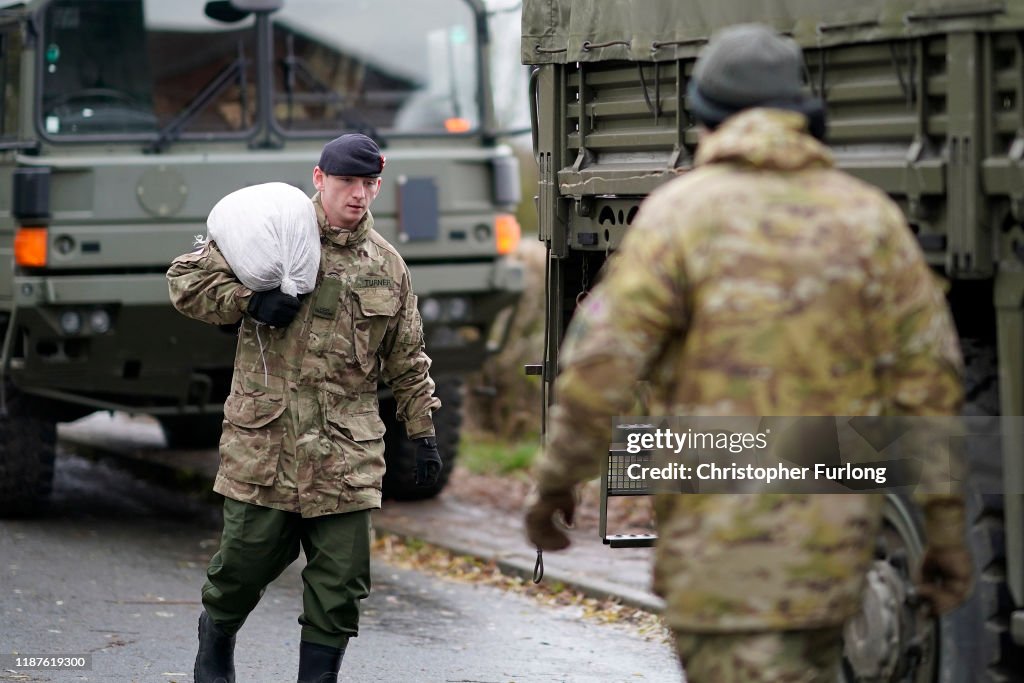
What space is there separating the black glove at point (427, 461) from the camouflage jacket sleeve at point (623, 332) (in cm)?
217

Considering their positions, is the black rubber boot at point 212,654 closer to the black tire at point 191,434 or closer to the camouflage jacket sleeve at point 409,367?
the camouflage jacket sleeve at point 409,367

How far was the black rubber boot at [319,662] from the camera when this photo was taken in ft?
16.8

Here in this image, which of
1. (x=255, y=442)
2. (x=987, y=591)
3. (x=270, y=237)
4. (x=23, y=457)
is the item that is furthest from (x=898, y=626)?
(x=23, y=457)

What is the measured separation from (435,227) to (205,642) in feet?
15.0

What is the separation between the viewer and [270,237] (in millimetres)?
5082

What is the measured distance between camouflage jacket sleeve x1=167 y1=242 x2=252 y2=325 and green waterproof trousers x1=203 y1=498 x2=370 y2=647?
0.57 meters

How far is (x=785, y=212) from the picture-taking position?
10.5ft

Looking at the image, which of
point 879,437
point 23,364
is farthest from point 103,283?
point 879,437

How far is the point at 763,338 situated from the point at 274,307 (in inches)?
86.6

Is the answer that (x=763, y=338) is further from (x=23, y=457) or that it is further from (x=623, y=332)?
(x=23, y=457)

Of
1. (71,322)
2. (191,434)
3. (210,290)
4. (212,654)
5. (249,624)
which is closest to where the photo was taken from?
(210,290)

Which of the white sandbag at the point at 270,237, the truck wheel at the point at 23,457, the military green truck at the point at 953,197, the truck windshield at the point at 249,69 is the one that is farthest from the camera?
the truck wheel at the point at 23,457

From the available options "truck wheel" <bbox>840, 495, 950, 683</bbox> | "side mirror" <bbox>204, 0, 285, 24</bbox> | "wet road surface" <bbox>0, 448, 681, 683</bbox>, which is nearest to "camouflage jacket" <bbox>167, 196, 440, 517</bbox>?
"wet road surface" <bbox>0, 448, 681, 683</bbox>

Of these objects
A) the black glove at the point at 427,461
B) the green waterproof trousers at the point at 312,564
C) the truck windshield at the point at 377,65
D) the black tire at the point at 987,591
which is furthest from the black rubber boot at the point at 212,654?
the truck windshield at the point at 377,65
